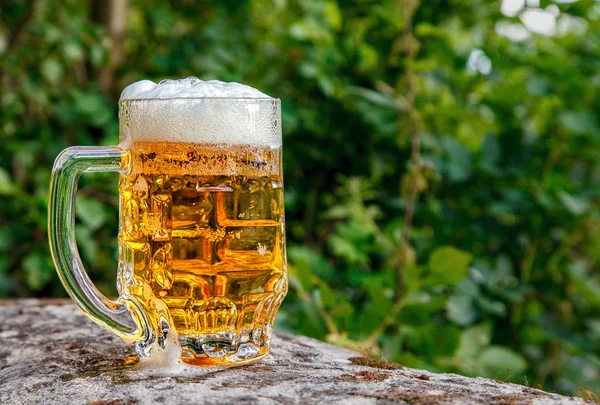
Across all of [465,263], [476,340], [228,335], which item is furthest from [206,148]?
[476,340]

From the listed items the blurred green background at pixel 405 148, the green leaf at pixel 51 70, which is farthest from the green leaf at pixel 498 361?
the green leaf at pixel 51 70

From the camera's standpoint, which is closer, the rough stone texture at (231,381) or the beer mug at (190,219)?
the rough stone texture at (231,381)

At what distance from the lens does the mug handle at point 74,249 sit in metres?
1.37

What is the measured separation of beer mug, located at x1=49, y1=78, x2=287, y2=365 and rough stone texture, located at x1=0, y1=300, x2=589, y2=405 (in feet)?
0.28

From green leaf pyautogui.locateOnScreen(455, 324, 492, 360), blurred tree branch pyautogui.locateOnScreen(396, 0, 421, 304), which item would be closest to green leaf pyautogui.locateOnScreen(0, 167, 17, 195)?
blurred tree branch pyautogui.locateOnScreen(396, 0, 421, 304)

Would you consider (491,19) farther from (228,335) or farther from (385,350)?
(228,335)

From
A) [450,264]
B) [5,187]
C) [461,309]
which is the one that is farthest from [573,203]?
[5,187]

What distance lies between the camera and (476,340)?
2666 mm

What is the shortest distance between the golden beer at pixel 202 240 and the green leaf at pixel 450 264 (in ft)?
2.70

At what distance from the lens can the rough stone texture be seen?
1.14 meters

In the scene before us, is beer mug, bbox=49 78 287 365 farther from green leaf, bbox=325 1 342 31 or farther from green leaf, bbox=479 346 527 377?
green leaf, bbox=325 1 342 31

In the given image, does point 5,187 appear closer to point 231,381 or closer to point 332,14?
point 332,14

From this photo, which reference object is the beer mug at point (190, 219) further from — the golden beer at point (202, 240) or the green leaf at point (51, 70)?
the green leaf at point (51, 70)

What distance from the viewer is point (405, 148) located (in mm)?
3350
